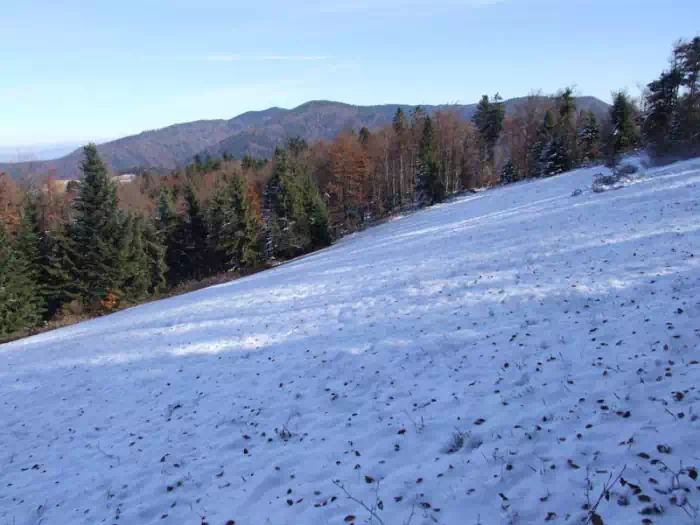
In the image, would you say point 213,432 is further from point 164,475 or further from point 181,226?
point 181,226

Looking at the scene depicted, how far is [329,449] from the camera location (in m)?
5.57

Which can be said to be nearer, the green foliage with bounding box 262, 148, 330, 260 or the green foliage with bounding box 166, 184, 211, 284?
the green foliage with bounding box 262, 148, 330, 260

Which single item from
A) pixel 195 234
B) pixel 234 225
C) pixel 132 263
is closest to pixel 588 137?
pixel 234 225

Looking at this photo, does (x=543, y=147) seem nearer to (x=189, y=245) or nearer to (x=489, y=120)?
(x=489, y=120)

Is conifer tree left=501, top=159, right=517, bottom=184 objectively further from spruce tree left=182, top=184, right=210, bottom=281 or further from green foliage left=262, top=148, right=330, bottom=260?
spruce tree left=182, top=184, right=210, bottom=281

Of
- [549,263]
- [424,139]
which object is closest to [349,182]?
[424,139]

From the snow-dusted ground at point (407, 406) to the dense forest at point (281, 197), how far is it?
20182mm

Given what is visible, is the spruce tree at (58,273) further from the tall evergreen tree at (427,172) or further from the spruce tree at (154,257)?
the tall evergreen tree at (427,172)

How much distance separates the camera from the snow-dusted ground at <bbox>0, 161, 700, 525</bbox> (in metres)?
4.25

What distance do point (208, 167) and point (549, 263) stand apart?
83.1m

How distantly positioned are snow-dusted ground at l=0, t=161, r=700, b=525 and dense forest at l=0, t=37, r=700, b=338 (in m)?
20.2

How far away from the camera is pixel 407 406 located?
6.18 m

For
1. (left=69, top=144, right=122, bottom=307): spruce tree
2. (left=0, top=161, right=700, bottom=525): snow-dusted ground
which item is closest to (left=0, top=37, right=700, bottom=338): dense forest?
(left=69, top=144, right=122, bottom=307): spruce tree

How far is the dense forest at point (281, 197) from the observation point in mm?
30766
